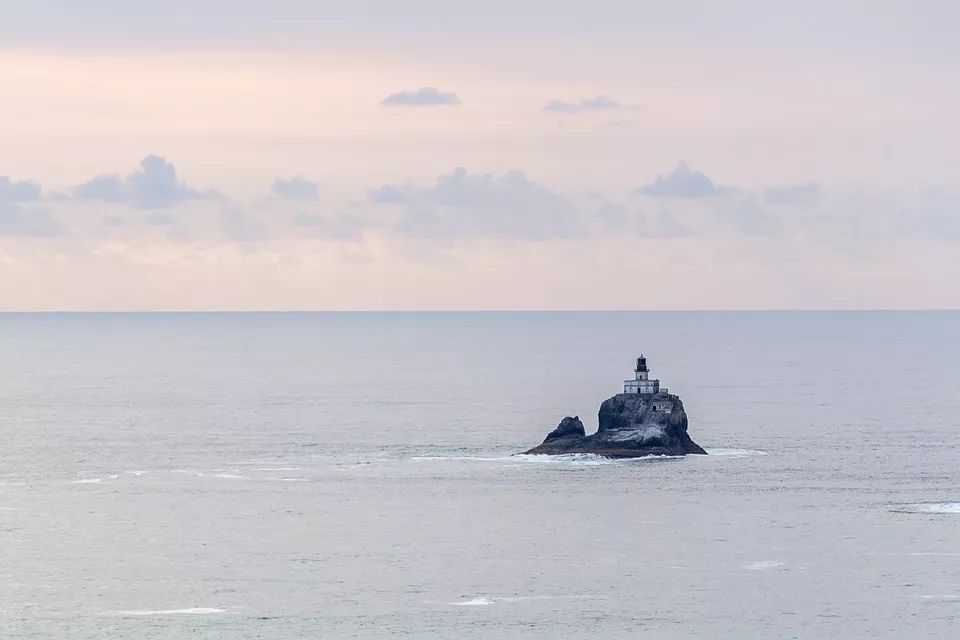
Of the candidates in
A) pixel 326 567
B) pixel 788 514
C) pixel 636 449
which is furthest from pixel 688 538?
pixel 636 449

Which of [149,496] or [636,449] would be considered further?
[636,449]

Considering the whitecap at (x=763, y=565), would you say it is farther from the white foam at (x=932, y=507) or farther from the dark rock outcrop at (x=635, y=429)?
the dark rock outcrop at (x=635, y=429)

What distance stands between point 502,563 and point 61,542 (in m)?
35.3

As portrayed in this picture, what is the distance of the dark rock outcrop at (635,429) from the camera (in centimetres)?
18375

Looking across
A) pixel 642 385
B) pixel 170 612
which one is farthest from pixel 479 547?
pixel 642 385

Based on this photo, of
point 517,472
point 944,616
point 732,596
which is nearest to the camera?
point 944,616

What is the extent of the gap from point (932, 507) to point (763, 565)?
29.5m

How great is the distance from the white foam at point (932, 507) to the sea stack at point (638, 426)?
33111 mm

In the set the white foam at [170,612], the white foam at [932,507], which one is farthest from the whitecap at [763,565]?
the white foam at [170,612]

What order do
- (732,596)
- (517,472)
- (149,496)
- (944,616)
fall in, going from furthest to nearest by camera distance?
(517,472), (149,496), (732,596), (944,616)

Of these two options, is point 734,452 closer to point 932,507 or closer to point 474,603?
point 932,507

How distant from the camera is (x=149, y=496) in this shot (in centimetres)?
16450

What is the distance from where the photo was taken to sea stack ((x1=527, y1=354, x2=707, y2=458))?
18338 centimetres

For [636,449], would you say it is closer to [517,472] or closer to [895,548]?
[517,472]
